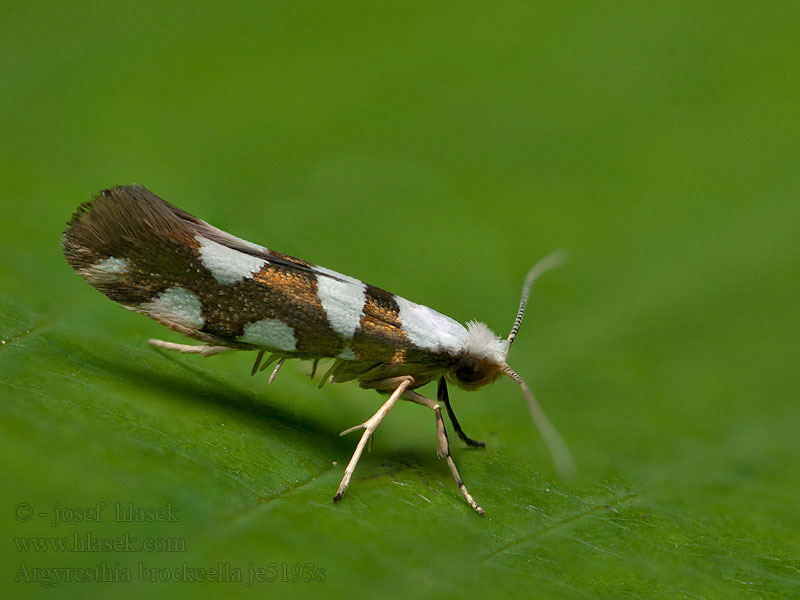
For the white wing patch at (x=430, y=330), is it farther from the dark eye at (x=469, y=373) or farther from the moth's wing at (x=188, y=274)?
the moth's wing at (x=188, y=274)

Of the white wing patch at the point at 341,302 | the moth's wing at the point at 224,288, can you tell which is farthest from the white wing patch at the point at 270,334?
the white wing patch at the point at 341,302

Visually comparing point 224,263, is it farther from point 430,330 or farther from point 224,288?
point 430,330

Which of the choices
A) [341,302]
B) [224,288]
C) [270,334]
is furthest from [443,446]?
[224,288]

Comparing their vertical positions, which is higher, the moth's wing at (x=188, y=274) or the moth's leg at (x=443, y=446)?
the moth's wing at (x=188, y=274)

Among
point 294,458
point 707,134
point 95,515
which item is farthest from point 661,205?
point 95,515

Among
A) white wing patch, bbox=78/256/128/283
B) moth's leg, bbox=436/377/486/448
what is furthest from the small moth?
moth's leg, bbox=436/377/486/448

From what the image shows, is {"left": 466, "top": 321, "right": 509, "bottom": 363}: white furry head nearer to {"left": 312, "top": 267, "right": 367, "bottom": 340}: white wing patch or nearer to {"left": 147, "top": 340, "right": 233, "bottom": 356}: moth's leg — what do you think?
{"left": 312, "top": 267, "right": 367, "bottom": 340}: white wing patch

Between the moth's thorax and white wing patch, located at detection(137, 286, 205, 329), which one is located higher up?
the moth's thorax
